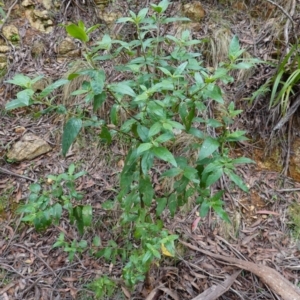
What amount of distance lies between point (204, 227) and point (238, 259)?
0.30 metres

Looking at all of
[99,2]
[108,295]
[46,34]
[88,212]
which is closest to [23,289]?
[108,295]

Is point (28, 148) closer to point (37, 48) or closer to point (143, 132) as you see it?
point (37, 48)

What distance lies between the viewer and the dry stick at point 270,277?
1.83 metres

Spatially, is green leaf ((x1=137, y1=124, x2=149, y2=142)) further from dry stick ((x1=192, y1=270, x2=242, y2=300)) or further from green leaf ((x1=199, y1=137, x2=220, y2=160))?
→ dry stick ((x1=192, y1=270, x2=242, y2=300))

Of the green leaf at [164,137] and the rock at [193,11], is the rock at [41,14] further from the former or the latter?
the green leaf at [164,137]

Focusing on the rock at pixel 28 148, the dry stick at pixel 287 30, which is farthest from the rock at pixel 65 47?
the dry stick at pixel 287 30

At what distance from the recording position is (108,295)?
1.94 m

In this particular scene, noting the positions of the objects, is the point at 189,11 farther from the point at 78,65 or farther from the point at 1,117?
the point at 1,117

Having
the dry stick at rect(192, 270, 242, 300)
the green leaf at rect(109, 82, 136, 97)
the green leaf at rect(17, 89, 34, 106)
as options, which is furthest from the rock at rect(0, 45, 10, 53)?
the dry stick at rect(192, 270, 242, 300)

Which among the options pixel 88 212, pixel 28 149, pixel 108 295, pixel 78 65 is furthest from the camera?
pixel 78 65

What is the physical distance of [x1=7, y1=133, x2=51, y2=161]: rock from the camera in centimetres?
251

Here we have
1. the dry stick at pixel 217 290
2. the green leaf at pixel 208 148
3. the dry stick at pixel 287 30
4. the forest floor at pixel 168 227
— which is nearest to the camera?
the green leaf at pixel 208 148

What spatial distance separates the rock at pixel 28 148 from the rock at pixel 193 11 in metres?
1.60

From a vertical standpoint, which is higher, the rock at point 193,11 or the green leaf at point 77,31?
the green leaf at point 77,31
